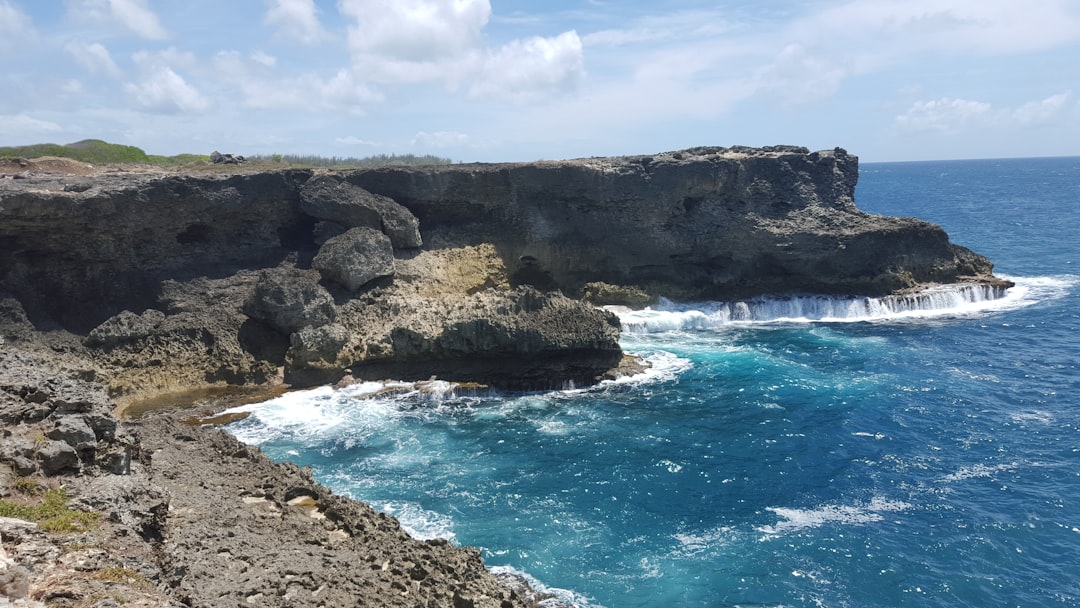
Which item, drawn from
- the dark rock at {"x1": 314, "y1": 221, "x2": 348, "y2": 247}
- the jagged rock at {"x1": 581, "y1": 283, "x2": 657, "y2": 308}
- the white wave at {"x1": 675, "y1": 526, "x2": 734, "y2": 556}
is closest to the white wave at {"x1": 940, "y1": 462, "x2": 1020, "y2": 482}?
the white wave at {"x1": 675, "y1": 526, "x2": 734, "y2": 556}

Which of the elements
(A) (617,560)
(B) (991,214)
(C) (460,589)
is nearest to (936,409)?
(A) (617,560)

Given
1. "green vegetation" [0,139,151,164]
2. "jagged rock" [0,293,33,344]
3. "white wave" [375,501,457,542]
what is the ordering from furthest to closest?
"green vegetation" [0,139,151,164] < "jagged rock" [0,293,33,344] < "white wave" [375,501,457,542]

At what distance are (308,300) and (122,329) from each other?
8.65m

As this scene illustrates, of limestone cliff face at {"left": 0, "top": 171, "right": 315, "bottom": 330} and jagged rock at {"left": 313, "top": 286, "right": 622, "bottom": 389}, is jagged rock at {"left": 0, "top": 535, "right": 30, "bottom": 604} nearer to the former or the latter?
jagged rock at {"left": 313, "top": 286, "right": 622, "bottom": 389}

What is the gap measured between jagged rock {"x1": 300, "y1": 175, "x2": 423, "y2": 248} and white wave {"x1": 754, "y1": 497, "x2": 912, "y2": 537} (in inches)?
1108

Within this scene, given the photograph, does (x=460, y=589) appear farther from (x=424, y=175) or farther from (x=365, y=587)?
(x=424, y=175)

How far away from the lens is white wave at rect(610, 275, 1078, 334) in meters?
45.4

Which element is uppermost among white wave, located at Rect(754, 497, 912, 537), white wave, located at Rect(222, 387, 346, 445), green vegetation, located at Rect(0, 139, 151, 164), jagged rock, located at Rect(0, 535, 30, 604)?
green vegetation, located at Rect(0, 139, 151, 164)

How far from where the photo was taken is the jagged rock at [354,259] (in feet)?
124

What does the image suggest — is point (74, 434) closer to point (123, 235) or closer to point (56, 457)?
point (56, 457)

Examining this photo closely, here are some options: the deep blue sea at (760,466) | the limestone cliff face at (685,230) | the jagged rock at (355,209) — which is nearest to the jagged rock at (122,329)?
the deep blue sea at (760,466)

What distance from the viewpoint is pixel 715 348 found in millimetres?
39969

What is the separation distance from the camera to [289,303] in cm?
3438

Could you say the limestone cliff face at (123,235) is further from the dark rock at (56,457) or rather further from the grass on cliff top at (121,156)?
the dark rock at (56,457)
